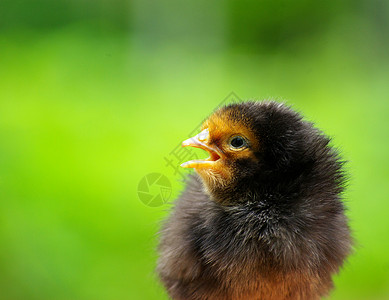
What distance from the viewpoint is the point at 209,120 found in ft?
3.97

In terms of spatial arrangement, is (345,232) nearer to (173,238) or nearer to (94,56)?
(173,238)

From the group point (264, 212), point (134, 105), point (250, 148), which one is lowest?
point (264, 212)

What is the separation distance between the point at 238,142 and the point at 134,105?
60.3 inches

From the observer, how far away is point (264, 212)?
1.13m

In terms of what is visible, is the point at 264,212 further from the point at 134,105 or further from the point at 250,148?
the point at 134,105

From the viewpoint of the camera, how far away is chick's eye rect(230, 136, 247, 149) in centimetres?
114

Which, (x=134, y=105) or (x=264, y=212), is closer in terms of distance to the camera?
(x=264, y=212)

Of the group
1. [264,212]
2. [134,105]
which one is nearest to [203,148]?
[264,212]

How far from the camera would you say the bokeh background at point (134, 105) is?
218cm

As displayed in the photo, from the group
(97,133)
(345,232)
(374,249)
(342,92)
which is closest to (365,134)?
(342,92)

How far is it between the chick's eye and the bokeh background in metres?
0.85

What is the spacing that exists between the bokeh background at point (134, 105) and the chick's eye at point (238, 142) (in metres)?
0.85

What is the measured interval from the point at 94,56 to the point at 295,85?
1.07 metres

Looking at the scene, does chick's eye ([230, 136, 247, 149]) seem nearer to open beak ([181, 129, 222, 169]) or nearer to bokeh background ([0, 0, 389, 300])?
open beak ([181, 129, 222, 169])
